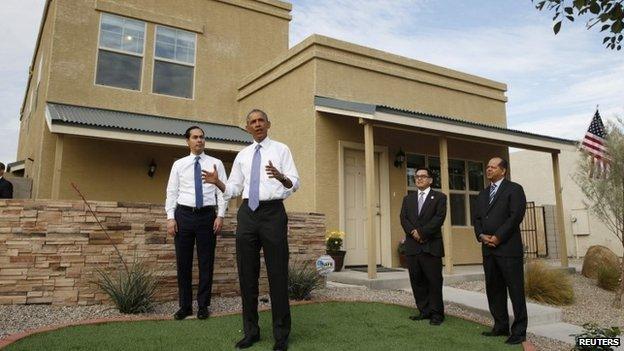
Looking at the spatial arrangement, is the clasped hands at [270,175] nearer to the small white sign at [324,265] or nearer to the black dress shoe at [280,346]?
the black dress shoe at [280,346]

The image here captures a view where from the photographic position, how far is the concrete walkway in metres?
5.26

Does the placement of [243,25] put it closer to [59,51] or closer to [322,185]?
[59,51]

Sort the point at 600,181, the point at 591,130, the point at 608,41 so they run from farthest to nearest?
the point at 591,130, the point at 600,181, the point at 608,41

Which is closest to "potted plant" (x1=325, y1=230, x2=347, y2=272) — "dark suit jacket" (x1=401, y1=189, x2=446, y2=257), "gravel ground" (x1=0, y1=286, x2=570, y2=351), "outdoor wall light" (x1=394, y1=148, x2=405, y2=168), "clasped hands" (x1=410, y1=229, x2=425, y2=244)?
"gravel ground" (x1=0, y1=286, x2=570, y2=351)

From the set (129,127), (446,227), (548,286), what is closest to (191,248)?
(129,127)

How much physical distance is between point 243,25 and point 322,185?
5645mm

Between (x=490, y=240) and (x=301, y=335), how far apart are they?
204 cm

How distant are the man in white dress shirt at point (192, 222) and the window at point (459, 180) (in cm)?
602

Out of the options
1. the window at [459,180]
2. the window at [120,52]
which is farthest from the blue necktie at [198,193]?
the window at [120,52]

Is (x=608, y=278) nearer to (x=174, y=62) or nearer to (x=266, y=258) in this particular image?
(x=266, y=258)

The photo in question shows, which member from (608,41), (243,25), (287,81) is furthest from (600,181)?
(243,25)

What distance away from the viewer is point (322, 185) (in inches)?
330

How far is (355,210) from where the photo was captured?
29.6 ft

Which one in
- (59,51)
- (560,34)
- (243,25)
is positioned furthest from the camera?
(243,25)
